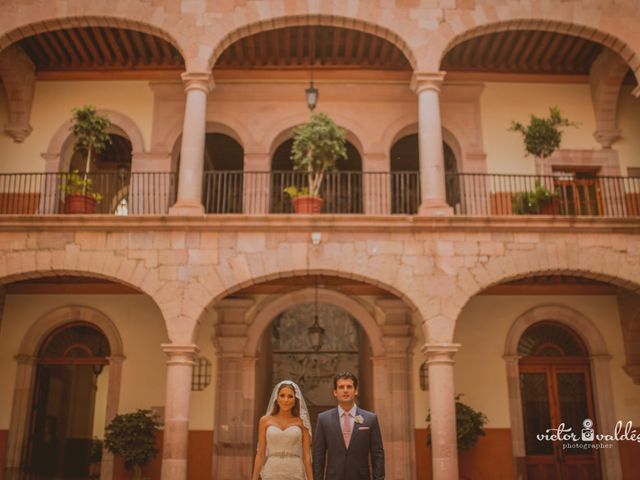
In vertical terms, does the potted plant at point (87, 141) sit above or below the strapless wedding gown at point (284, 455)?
above

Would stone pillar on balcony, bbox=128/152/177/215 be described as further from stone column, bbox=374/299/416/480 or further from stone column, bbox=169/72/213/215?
stone column, bbox=374/299/416/480

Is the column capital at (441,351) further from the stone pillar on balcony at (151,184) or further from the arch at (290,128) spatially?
the stone pillar on balcony at (151,184)

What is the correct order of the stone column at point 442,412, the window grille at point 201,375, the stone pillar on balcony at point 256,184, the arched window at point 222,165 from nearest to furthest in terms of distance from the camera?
the stone column at point 442,412 < the window grille at point 201,375 < the stone pillar on balcony at point 256,184 < the arched window at point 222,165

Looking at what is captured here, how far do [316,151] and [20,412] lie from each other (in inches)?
260

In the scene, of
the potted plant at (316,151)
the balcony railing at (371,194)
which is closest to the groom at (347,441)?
the potted plant at (316,151)

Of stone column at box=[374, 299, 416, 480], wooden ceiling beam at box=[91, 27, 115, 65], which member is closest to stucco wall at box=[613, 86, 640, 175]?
stone column at box=[374, 299, 416, 480]

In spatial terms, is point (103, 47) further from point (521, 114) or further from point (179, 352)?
point (521, 114)

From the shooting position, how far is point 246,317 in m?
11.7

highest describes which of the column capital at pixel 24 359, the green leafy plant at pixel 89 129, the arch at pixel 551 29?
the arch at pixel 551 29

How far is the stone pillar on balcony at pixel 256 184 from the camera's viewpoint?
37.8ft

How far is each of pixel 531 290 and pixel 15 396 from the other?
29.4 ft

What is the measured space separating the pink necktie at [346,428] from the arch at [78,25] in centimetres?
755


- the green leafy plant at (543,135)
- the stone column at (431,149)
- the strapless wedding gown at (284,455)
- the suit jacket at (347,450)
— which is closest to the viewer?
the suit jacket at (347,450)

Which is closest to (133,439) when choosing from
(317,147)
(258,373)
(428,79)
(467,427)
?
(258,373)
